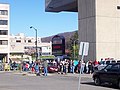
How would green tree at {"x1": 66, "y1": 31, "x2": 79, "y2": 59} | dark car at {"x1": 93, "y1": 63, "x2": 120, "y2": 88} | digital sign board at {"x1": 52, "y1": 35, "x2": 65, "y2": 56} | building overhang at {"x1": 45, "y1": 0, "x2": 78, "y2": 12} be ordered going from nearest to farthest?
dark car at {"x1": 93, "y1": 63, "x2": 120, "y2": 88}, building overhang at {"x1": 45, "y1": 0, "x2": 78, "y2": 12}, digital sign board at {"x1": 52, "y1": 35, "x2": 65, "y2": 56}, green tree at {"x1": 66, "y1": 31, "x2": 79, "y2": 59}

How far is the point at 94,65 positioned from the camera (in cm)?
3562

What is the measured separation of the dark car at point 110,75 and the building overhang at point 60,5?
27.6 metres

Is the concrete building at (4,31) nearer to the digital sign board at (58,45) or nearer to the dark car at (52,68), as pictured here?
the digital sign board at (58,45)

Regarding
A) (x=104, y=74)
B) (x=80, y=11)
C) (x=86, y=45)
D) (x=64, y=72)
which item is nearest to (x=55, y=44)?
(x=80, y=11)

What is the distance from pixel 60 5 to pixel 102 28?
49.3ft

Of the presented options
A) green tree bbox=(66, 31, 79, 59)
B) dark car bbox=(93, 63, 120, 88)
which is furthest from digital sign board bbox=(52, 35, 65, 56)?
dark car bbox=(93, 63, 120, 88)

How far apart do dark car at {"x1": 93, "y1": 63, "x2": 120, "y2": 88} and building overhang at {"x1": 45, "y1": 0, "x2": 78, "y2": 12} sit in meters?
27.6

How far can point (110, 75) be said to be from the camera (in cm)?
2130

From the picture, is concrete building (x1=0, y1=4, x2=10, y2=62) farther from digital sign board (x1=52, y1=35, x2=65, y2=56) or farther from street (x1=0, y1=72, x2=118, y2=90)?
street (x1=0, y1=72, x2=118, y2=90)

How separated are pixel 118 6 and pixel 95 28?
4.02 meters

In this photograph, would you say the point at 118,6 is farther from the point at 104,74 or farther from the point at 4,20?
the point at 4,20

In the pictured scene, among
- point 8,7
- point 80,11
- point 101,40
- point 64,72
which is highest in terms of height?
point 8,7

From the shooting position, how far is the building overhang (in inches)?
2021

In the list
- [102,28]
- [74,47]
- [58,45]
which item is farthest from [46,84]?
[74,47]
